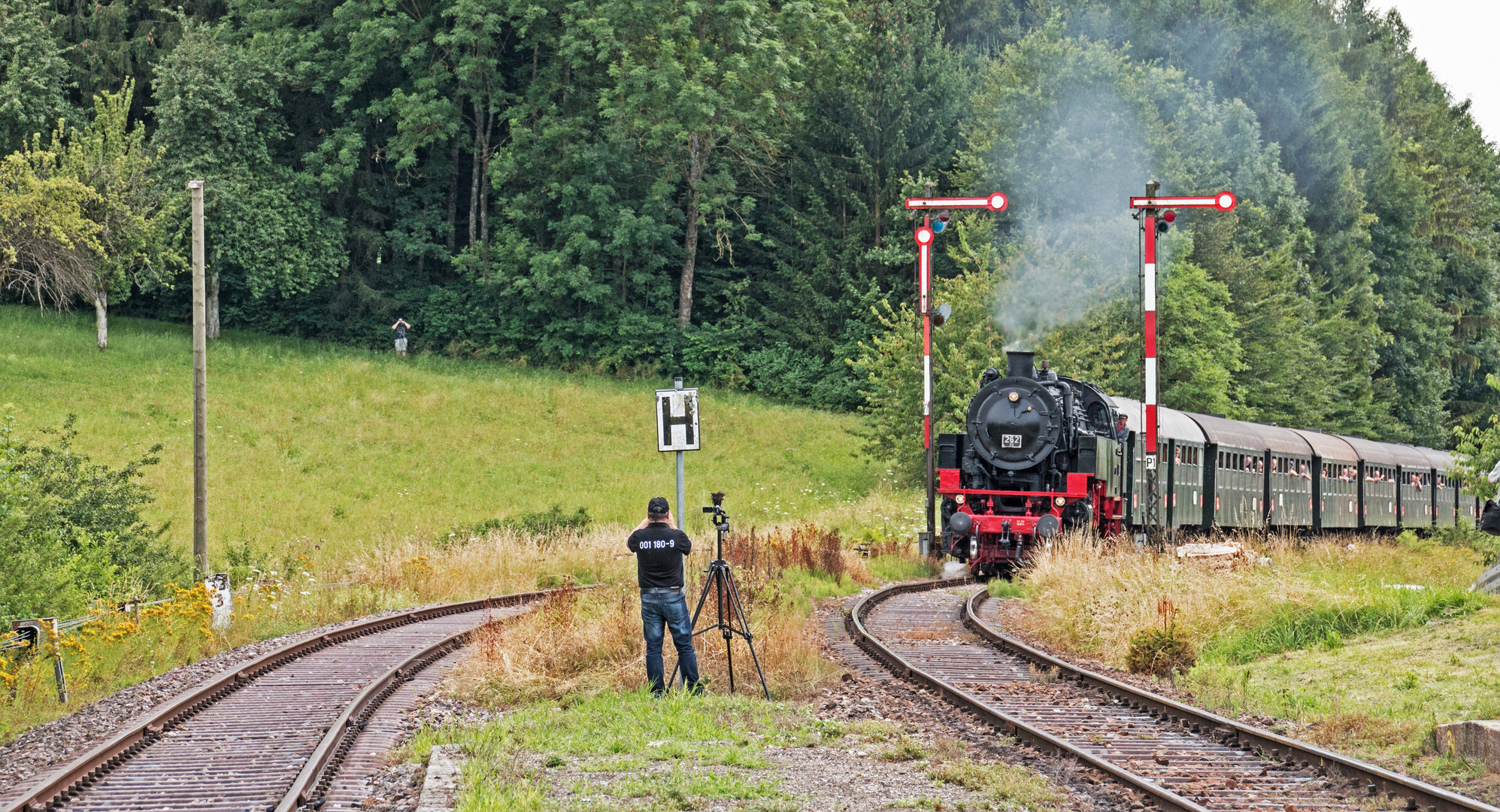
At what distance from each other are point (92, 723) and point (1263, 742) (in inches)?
365

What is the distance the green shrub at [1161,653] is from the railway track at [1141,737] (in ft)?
2.18

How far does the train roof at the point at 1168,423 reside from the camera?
24641mm

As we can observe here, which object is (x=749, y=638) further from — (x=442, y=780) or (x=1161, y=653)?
(x=1161, y=653)

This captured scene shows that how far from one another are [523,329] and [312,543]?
99.7 ft

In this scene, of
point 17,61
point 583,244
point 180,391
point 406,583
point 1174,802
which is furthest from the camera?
point 583,244

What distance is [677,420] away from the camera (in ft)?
43.3

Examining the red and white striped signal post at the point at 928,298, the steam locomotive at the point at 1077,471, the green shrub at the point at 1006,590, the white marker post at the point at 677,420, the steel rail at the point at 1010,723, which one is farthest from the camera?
the red and white striped signal post at the point at 928,298

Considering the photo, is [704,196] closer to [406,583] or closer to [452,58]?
[452,58]

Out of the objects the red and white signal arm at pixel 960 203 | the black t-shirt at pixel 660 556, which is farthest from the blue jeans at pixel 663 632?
the red and white signal arm at pixel 960 203

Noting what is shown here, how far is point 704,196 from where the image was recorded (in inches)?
2334

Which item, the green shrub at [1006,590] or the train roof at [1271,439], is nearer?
the green shrub at [1006,590]

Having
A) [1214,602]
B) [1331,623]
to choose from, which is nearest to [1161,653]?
[1214,602]

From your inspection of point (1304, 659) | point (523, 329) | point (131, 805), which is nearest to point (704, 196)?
point (523, 329)

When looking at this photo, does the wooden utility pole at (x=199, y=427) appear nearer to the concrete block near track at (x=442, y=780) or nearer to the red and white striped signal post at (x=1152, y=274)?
the concrete block near track at (x=442, y=780)
